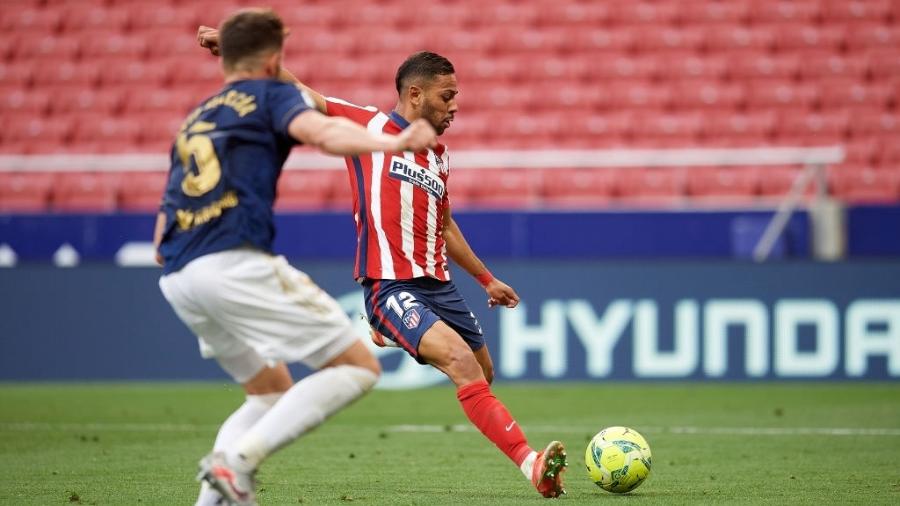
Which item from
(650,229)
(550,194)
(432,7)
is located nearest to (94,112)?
(432,7)

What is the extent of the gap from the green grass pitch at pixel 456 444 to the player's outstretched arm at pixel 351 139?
6.78ft

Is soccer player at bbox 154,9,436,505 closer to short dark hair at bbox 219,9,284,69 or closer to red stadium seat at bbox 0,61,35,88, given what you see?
short dark hair at bbox 219,9,284,69

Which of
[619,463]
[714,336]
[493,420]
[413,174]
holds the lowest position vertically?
[714,336]

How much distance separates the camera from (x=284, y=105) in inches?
189

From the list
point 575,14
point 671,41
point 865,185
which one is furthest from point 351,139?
point 575,14

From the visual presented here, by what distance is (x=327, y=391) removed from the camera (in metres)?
4.86

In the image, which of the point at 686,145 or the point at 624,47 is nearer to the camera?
the point at 686,145

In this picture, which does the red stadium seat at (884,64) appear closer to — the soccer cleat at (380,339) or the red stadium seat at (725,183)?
the red stadium seat at (725,183)

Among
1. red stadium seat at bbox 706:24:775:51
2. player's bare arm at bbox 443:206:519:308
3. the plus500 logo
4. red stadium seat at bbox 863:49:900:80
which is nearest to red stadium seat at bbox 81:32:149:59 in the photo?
red stadium seat at bbox 706:24:775:51

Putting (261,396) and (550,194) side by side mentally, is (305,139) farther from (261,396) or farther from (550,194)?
(550,194)

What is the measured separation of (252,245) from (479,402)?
1861mm

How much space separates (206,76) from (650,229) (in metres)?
8.20

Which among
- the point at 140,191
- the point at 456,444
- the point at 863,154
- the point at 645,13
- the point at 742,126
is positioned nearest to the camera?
the point at 456,444

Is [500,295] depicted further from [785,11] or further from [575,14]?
[785,11]
